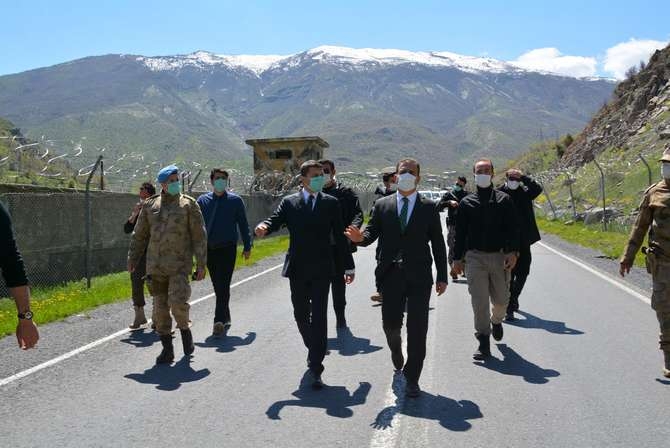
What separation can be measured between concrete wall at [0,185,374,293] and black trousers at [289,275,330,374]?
263 inches

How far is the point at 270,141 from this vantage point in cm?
5781

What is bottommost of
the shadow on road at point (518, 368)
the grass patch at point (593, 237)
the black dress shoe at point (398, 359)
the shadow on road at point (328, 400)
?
the grass patch at point (593, 237)

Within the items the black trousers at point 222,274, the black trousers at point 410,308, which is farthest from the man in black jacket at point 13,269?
the black trousers at point 222,274

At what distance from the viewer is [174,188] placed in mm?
7531

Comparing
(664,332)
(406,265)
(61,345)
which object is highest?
(406,265)

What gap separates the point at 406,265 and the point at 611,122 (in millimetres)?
48160

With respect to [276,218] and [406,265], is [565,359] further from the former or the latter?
[276,218]

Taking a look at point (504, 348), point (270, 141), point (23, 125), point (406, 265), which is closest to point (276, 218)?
point (406, 265)

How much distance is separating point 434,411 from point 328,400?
2.82ft

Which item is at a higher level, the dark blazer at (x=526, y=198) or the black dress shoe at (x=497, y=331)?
the dark blazer at (x=526, y=198)

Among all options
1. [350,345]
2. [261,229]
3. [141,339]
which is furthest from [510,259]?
[141,339]

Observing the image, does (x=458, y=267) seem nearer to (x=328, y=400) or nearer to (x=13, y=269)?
(x=328, y=400)

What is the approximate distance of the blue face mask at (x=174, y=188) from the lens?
7.51m

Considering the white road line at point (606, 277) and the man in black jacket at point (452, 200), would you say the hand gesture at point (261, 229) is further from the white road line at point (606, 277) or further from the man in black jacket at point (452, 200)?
the white road line at point (606, 277)
